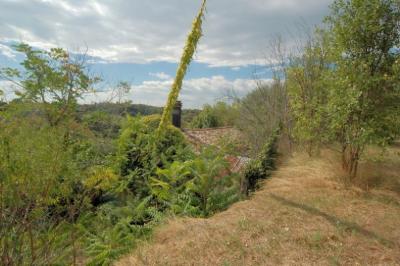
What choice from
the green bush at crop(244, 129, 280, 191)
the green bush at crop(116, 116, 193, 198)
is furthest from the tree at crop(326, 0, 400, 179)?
the green bush at crop(116, 116, 193, 198)

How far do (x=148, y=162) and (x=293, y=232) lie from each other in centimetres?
463

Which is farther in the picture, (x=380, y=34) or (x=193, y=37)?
(x=380, y=34)

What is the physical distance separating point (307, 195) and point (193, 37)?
158 inches

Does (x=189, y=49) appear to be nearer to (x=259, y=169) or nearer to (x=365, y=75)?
(x=365, y=75)

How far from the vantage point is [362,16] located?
262 inches

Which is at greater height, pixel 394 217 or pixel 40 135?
pixel 40 135

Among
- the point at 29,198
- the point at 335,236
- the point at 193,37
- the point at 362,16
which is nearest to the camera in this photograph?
the point at 29,198

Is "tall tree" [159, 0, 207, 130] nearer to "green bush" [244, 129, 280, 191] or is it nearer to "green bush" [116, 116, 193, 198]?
"green bush" [116, 116, 193, 198]

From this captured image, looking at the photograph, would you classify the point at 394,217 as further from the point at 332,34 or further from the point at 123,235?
the point at 123,235

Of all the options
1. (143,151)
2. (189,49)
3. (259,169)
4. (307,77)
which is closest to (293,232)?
(189,49)

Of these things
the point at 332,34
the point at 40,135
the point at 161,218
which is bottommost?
the point at 161,218

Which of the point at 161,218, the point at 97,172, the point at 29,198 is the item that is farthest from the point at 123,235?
the point at 29,198

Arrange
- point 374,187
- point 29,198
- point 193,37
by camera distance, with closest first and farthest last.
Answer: point 29,198
point 193,37
point 374,187

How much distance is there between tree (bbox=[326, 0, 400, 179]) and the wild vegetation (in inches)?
0.9
